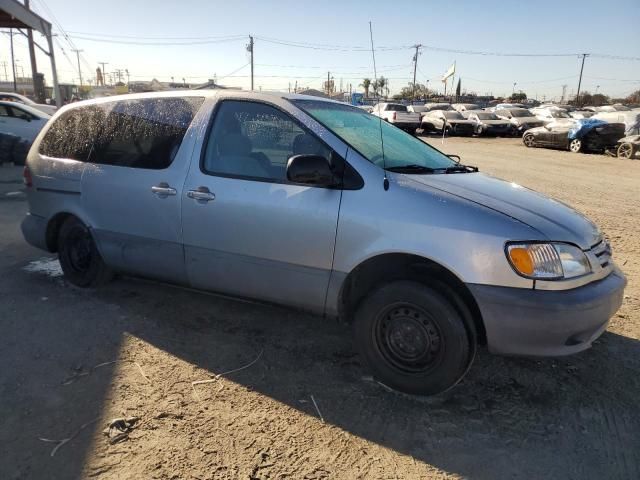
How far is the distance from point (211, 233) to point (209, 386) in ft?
3.41

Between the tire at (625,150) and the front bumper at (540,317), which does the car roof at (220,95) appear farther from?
the tire at (625,150)

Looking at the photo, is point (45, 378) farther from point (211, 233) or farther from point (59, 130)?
point (59, 130)

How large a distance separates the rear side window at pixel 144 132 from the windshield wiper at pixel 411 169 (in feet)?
5.20

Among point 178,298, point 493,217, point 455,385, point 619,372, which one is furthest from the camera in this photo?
point 178,298

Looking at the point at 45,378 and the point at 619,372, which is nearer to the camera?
the point at 45,378

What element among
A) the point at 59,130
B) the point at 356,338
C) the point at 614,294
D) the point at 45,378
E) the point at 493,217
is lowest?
the point at 45,378

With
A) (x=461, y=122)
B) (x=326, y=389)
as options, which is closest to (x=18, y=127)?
(x=326, y=389)

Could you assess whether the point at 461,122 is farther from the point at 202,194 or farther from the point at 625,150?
the point at 202,194

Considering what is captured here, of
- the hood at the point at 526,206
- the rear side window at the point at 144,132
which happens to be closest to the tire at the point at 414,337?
the hood at the point at 526,206

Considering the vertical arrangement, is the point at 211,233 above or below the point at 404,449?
above

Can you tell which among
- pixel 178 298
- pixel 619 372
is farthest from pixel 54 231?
pixel 619 372

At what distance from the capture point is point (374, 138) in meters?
3.42

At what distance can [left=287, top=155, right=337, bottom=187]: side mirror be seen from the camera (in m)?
2.79

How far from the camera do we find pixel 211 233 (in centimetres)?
327
